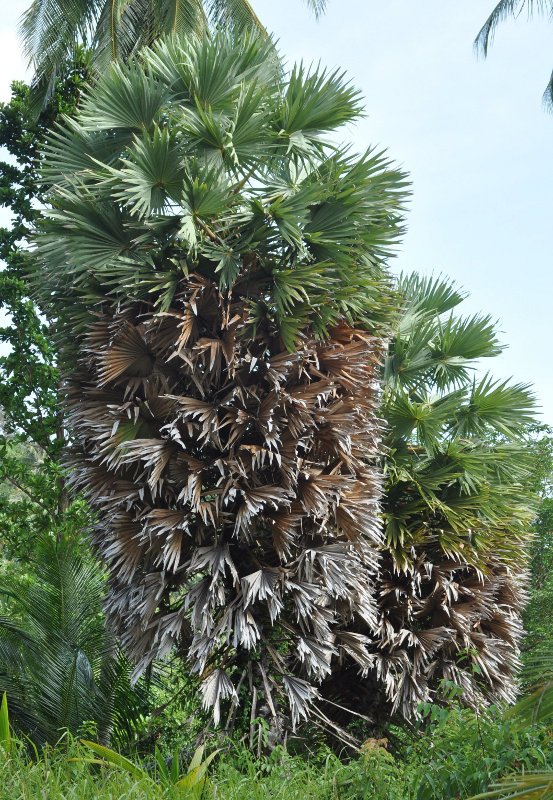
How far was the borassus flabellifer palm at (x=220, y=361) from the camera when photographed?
6.39 meters

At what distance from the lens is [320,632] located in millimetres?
6680

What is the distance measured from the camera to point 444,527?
342 inches

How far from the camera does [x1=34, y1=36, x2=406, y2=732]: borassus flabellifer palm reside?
21.0 ft

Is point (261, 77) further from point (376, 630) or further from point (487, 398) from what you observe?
point (376, 630)

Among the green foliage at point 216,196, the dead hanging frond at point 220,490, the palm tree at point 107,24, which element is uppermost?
the palm tree at point 107,24

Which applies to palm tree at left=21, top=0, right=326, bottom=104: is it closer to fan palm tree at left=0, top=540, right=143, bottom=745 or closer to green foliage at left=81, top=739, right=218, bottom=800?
fan palm tree at left=0, top=540, right=143, bottom=745

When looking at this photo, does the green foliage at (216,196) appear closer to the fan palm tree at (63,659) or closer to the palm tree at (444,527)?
the palm tree at (444,527)

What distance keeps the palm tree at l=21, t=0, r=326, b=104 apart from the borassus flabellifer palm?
5.27 meters

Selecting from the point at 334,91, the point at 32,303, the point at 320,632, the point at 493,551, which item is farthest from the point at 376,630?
the point at 32,303

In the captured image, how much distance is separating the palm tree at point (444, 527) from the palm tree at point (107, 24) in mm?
6312

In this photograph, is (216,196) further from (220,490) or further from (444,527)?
(444,527)

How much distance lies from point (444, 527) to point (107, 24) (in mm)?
9342

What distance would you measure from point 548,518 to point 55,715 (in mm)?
11609

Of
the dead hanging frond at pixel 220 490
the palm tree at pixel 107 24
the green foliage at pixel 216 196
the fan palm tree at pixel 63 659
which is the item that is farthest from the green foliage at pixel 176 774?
the palm tree at pixel 107 24
